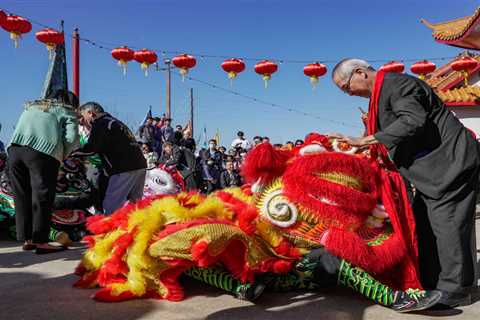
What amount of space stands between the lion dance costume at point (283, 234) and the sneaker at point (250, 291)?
0.01 m

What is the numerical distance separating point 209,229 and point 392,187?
110 cm

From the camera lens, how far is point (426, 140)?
233cm

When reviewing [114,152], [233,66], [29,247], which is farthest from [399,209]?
[233,66]

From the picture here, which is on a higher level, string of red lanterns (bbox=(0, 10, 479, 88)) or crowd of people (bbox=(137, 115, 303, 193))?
string of red lanterns (bbox=(0, 10, 479, 88))

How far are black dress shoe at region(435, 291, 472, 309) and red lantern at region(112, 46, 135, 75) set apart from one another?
34.1 feet

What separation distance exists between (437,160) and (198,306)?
146 centimetres

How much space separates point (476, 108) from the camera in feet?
46.5

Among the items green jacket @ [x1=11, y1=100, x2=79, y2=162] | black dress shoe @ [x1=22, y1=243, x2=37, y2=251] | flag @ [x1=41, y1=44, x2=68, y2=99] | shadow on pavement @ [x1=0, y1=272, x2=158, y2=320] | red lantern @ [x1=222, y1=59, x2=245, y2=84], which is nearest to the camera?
shadow on pavement @ [x1=0, y1=272, x2=158, y2=320]

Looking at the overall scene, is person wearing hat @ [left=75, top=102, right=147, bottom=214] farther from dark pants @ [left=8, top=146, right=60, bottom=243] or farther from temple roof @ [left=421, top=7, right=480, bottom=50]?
temple roof @ [left=421, top=7, right=480, bottom=50]

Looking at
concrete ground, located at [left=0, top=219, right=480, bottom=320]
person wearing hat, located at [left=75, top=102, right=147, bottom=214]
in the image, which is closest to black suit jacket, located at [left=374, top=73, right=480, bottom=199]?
concrete ground, located at [left=0, top=219, right=480, bottom=320]

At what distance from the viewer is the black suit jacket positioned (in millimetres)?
2227

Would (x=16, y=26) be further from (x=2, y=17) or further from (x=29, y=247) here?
(x=29, y=247)

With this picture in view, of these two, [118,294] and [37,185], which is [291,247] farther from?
[37,185]

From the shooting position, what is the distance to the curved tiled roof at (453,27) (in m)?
9.37
